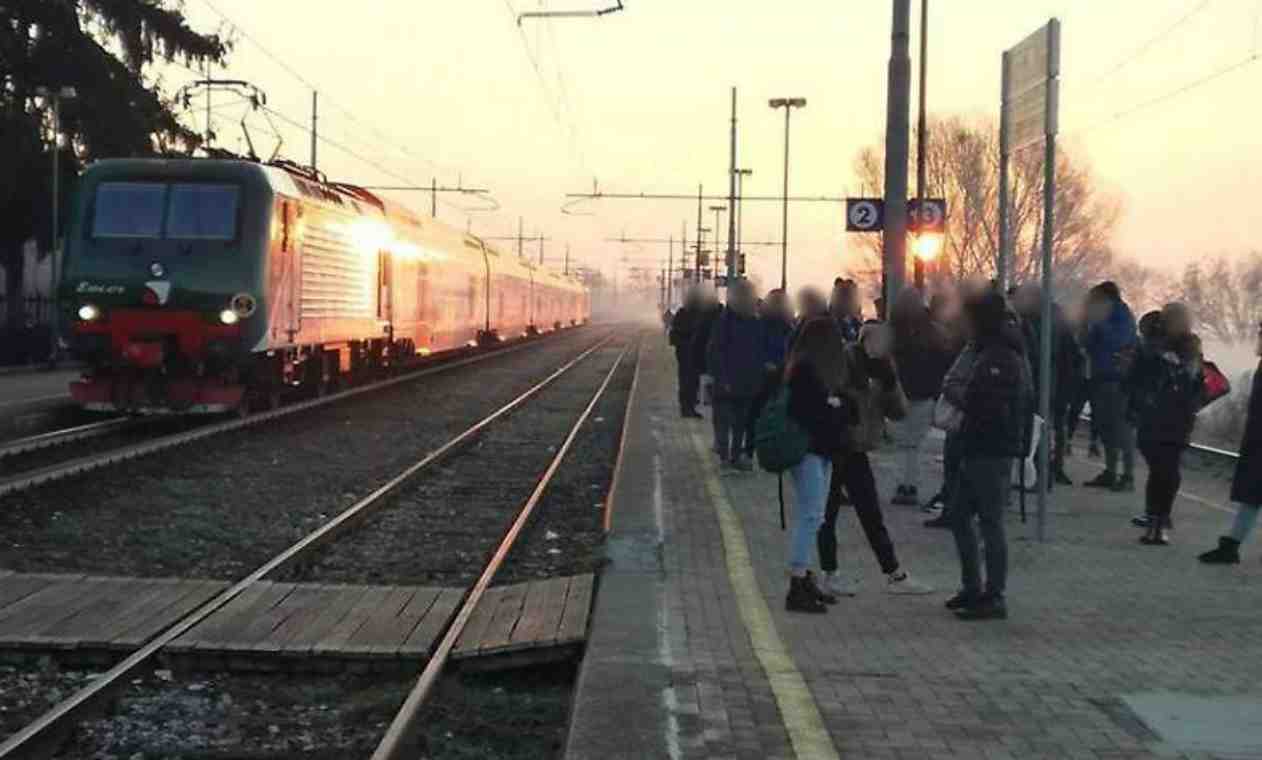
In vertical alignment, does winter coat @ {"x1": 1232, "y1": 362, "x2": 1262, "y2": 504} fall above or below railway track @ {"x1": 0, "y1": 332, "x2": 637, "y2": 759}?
above

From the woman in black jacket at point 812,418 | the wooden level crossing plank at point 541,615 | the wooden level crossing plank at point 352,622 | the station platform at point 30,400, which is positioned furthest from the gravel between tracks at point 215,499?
the woman in black jacket at point 812,418

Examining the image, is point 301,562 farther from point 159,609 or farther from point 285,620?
point 285,620

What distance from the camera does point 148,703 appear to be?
6246 mm

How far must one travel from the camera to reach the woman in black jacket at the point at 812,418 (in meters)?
7.71

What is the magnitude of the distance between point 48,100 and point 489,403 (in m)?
14.9

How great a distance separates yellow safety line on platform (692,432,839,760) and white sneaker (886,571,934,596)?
29.6 inches

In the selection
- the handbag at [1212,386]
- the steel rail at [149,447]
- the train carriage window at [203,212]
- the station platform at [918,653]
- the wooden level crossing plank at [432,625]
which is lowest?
the wooden level crossing plank at [432,625]

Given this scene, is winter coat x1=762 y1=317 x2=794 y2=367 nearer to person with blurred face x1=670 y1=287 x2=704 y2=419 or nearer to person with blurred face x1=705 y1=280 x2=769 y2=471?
person with blurred face x1=705 y1=280 x2=769 y2=471

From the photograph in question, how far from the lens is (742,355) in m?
13.5

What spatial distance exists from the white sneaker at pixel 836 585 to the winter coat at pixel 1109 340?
5.29 metres

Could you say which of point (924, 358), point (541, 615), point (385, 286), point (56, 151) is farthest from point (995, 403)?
point (56, 151)

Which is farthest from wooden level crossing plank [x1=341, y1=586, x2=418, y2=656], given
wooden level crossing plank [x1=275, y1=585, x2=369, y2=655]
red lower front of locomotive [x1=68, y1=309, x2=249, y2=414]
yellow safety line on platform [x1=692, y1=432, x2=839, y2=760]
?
red lower front of locomotive [x1=68, y1=309, x2=249, y2=414]

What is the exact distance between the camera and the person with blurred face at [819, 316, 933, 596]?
8.11 m

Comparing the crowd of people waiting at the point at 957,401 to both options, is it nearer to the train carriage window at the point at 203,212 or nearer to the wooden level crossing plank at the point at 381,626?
the wooden level crossing plank at the point at 381,626
